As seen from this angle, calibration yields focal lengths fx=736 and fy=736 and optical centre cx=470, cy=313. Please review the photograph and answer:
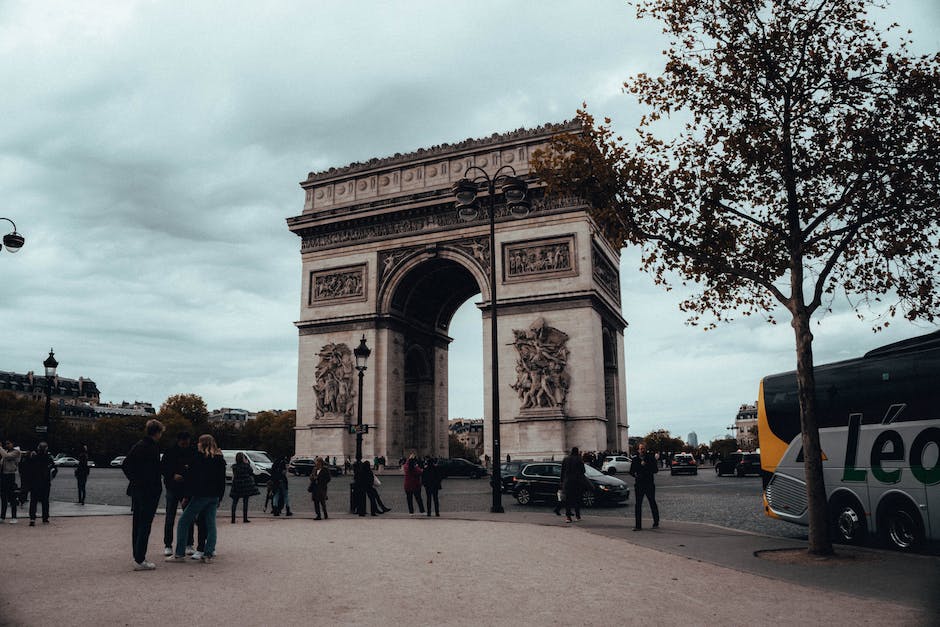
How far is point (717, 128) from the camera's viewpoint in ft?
38.9

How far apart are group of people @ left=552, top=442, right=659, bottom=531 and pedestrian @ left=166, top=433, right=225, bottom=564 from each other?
714 centimetres

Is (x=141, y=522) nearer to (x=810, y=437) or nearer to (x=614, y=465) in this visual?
(x=810, y=437)

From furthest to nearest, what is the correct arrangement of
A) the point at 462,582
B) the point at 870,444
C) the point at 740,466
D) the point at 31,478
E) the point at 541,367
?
the point at 740,466 < the point at 541,367 < the point at 31,478 < the point at 870,444 < the point at 462,582

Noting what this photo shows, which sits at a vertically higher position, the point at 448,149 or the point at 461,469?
the point at 448,149

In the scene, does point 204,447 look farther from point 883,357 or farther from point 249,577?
point 883,357

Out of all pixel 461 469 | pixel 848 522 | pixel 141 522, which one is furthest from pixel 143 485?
pixel 461 469

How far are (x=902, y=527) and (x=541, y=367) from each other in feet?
79.0

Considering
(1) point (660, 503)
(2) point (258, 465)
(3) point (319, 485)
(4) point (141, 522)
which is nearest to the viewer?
(4) point (141, 522)

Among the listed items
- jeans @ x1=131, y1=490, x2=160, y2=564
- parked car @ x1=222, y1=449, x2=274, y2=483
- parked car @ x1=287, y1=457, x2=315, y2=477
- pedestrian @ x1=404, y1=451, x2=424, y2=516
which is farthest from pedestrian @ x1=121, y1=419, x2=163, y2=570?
parked car @ x1=287, y1=457, x2=315, y2=477

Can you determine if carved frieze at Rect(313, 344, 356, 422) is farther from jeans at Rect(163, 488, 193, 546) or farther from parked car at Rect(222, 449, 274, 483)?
jeans at Rect(163, 488, 193, 546)

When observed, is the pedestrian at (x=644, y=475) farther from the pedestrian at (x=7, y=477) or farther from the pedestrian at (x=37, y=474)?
the pedestrian at (x=7, y=477)

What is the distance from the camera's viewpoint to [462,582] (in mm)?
7328

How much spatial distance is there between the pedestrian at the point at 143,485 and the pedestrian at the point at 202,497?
403 mm

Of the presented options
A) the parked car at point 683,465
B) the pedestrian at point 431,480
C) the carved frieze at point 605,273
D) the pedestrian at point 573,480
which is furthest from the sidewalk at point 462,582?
the parked car at point 683,465
